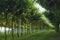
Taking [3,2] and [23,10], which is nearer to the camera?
[3,2]

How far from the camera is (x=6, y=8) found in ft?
77.4

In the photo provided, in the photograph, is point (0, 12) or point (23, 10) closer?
point (0, 12)

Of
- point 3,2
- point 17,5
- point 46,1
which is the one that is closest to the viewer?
point 46,1

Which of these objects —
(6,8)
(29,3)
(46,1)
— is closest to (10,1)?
(6,8)

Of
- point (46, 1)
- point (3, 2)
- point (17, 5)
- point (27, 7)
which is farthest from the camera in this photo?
point (27, 7)

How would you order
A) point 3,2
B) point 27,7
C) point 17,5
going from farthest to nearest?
point 27,7 → point 17,5 → point 3,2

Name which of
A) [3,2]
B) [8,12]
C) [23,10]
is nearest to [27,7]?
[23,10]

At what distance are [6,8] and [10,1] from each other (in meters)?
1.06

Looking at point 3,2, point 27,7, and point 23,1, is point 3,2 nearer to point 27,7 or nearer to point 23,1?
point 23,1

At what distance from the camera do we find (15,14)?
1051 inches

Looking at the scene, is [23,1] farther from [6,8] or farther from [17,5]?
[6,8]

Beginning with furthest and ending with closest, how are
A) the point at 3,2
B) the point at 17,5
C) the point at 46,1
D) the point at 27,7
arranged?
the point at 27,7 < the point at 17,5 < the point at 3,2 < the point at 46,1

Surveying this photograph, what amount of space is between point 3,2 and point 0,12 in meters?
1.81

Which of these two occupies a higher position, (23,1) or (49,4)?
(23,1)
